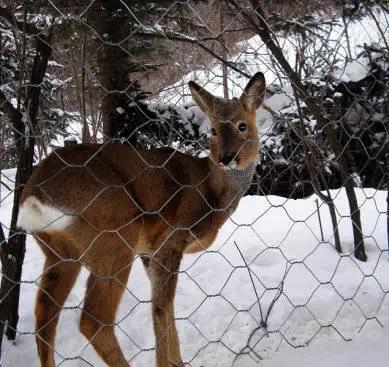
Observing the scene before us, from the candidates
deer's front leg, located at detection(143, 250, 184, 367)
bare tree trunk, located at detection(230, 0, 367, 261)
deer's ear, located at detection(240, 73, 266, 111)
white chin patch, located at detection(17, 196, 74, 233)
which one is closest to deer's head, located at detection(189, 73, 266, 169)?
deer's ear, located at detection(240, 73, 266, 111)

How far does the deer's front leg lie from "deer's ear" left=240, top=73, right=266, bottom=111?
84 centimetres

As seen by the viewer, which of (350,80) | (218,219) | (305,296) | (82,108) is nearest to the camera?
(218,219)

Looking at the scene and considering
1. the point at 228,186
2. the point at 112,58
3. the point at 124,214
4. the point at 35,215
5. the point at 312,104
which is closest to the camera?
the point at 35,215

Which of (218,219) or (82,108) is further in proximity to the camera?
(82,108)

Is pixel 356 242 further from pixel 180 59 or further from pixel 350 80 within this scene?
pixel 350 80

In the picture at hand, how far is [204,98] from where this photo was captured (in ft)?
7.57

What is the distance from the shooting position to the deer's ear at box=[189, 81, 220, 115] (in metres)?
2.29

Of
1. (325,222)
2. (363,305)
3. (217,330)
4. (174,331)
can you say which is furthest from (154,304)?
(325,222)

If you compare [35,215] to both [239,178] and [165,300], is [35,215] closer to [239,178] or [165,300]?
[165,300]

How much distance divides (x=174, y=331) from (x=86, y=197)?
743 mm

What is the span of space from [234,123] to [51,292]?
3.80ft

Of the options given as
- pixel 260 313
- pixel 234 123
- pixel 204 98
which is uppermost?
pixel 204 98

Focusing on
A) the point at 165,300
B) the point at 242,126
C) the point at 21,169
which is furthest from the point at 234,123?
the point at 21,169

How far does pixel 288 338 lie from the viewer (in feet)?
7.35
